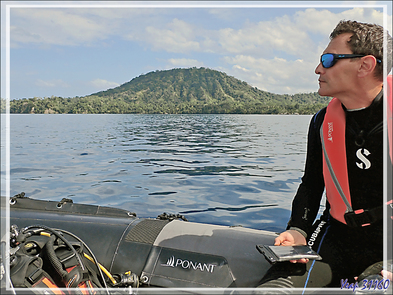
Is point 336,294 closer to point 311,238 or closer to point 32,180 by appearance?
point 311,238

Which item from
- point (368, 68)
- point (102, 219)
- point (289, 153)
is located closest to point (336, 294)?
point (368, 68)

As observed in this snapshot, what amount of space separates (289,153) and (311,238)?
8367mm

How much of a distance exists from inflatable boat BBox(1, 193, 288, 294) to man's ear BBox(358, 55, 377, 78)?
3.80 ft

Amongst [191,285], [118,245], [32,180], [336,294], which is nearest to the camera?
[336,294]

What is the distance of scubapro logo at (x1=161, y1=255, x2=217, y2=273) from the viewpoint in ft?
6.70

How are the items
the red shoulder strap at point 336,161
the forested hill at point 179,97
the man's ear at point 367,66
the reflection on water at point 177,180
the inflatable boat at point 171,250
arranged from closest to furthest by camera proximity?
the man's ear at point 367,66, the red shoulder strap at point 336,161, the inflatable boat at point 171,250, the reflection on water at point 177,180, the forested hill at point 179,97

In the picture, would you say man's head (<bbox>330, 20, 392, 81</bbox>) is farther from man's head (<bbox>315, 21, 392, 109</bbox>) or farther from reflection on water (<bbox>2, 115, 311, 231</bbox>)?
reflection on water (<bbox>2, 115, 311, 231</bbox>)

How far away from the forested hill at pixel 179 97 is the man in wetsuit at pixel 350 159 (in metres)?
52.1

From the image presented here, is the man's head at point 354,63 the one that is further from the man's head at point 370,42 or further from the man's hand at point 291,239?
the man's hand at point 291,239

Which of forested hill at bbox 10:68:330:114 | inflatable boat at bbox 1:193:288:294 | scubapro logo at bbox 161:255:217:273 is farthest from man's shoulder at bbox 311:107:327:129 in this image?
forested hill at bbox 10:68:330:114

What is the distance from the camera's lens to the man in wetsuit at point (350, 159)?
1.70 metres

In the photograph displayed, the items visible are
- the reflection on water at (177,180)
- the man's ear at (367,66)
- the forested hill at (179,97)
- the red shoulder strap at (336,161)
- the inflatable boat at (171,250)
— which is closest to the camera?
the man's ear at (367,66)

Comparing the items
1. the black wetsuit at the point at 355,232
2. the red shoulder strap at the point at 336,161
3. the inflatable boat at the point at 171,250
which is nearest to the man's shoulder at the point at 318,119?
the red shoulder strap at the point at 336,161

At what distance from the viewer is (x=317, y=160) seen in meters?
2.04
